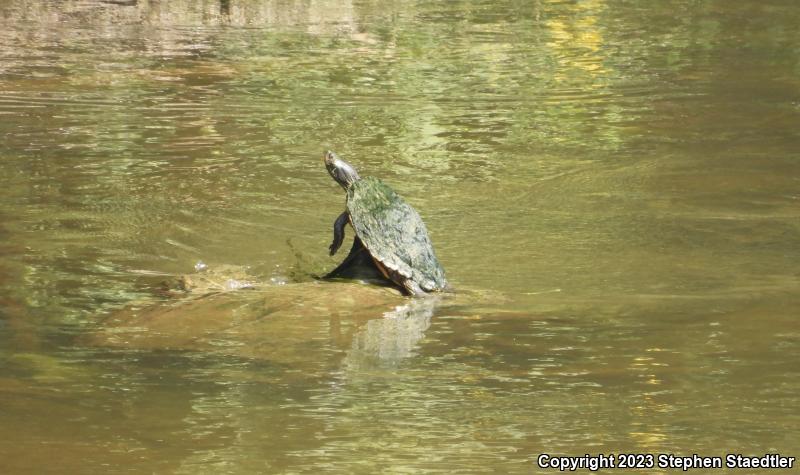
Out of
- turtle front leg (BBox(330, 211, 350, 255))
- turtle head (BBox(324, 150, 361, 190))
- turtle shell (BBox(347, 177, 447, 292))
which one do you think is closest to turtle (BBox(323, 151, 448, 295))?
turtle shell (BBox(347, 177, 447, 292))

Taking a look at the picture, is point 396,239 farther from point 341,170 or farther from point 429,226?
point 429,226

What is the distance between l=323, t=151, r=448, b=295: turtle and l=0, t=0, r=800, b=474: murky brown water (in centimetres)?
16

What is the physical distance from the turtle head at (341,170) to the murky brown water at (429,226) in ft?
1.33

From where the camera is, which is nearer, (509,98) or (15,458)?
(15,458)

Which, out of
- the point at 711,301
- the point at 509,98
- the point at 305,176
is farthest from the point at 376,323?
the point at 509,98

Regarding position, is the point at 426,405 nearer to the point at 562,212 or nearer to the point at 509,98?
the point at 562,212

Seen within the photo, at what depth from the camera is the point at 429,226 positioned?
6.97 m

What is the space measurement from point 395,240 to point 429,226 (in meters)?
1.54

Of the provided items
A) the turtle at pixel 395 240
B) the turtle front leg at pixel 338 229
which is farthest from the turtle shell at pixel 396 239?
the turtle front leg at pixel 338 229

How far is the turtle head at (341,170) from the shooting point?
6121mm

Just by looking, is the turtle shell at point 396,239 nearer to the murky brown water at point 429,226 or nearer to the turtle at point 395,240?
the turtle at point 395,240

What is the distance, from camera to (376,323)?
17.0 ft

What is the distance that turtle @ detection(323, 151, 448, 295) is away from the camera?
5.43 meters

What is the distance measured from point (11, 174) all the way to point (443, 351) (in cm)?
437
